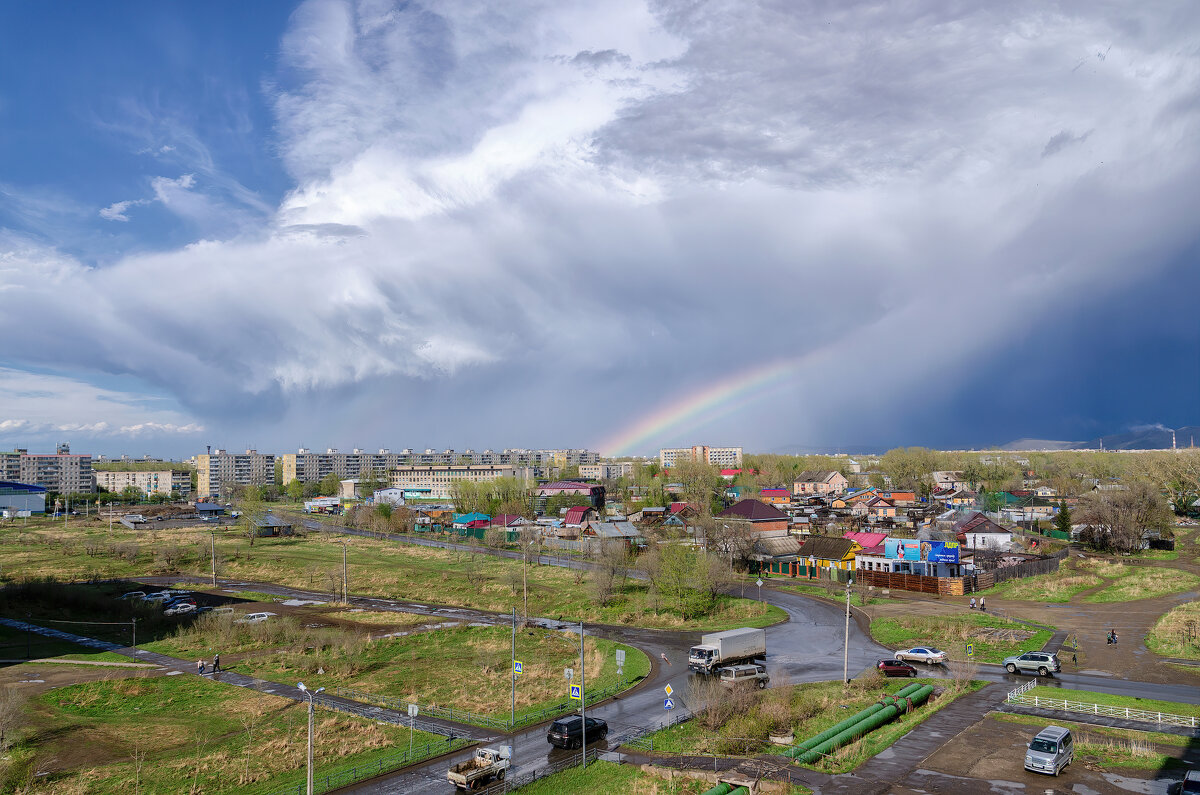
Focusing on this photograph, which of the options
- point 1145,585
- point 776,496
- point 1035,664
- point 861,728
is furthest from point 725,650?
point 776,496

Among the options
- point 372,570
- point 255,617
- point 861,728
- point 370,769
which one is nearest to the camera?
point 370,769

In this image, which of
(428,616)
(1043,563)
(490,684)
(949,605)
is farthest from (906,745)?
(1043,563)

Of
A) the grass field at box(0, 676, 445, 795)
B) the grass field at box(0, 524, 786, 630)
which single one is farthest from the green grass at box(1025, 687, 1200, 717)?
the grass field at box(0, 676, 445, 795)

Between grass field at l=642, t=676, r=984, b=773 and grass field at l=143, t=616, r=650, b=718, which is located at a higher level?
grass field at l=642, t=676, r=984, b=773

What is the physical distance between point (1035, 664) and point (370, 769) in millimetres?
38395

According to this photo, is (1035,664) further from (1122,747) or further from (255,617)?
(255,617)

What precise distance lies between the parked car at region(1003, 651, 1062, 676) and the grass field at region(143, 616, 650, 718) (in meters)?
22.7

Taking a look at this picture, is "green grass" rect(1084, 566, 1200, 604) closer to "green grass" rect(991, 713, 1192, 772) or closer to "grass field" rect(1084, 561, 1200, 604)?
"grass field" rect(1084, 561, 1200, 604)

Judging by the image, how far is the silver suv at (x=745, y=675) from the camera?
137 feet

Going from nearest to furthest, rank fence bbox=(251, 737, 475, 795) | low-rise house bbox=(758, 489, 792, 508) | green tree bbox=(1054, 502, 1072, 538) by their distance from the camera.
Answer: fence bbox=(251, 737, 475, 795) → green tree bbox=(1054, 502, 1072, 538) → low-rise house bbox=(758, 489, 792, 508)

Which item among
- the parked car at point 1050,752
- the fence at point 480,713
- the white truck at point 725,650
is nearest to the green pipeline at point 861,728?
the parked car at point 1050,752

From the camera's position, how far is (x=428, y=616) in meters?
67.4

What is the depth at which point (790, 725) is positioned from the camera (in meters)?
34.1

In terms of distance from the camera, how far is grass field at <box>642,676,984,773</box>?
1240 inches
